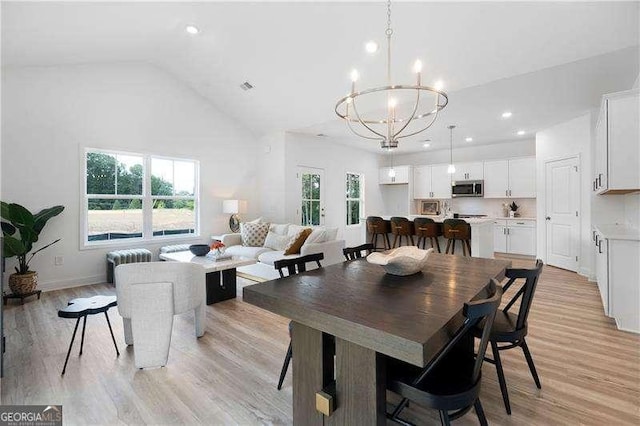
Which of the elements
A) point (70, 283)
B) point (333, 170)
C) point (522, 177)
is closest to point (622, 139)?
point (522, 177)

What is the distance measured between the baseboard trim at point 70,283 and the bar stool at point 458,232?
5.53 metres

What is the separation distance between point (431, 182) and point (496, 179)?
1.52 meters

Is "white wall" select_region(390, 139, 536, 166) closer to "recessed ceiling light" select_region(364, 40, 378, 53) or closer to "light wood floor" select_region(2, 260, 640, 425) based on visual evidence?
"light wood floor" select_region(2, 260, 640, 425)

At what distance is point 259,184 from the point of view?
6973 mm

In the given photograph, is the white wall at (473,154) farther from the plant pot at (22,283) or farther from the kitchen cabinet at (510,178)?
the plant pot at (22,283)

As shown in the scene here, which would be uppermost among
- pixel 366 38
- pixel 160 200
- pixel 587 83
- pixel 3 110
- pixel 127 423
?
pixel 366 38

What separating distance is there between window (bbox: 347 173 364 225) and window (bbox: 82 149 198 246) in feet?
12.5

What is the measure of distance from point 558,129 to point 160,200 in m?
7.34

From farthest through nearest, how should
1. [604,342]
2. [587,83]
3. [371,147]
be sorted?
[371,147]
[587,83]
[604,342]

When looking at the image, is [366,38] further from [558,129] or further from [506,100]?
[558,129]

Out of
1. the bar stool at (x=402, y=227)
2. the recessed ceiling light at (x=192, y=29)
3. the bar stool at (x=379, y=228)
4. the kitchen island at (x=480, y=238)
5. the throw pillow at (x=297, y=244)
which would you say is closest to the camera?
the recessed ceiling light at (x=192, y=29)

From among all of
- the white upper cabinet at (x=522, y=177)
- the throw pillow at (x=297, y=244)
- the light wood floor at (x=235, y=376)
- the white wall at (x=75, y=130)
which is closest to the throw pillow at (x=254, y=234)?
the throw pillow at (x=297, y=244)

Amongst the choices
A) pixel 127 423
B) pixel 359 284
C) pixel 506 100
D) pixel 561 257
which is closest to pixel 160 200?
pixel 127 423

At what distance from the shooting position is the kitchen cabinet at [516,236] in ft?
21.2
